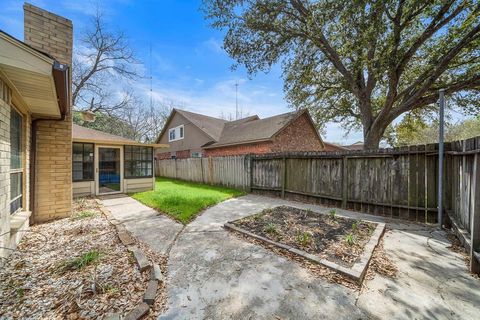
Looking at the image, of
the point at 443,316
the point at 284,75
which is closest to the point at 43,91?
the point at 443,316

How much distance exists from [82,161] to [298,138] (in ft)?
43.2

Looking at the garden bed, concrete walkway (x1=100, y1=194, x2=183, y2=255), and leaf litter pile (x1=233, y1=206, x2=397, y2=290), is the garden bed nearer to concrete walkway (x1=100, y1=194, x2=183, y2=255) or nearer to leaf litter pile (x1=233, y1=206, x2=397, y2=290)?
leaf litter pile (x1=233, y1=206, x2=397, y2=290)

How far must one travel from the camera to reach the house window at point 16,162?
3623 mm

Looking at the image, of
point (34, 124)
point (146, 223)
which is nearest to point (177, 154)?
point (34, 124)

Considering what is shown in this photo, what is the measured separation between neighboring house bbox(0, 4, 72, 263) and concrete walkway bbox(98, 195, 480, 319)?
2.54 meters

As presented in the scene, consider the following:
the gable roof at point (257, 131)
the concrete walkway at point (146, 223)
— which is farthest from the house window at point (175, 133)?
the concrete walkway at point (146, 223)

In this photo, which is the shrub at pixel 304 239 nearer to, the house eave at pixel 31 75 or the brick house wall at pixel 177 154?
the house eave at pixel 31 75

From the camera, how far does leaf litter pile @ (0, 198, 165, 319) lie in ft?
6.75

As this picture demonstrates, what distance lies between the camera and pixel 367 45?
7949 mm

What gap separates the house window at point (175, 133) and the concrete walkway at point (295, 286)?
16457mm

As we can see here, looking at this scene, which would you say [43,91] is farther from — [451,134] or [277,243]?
[451,134]

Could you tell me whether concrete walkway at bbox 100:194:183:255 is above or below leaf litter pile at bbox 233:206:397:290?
below

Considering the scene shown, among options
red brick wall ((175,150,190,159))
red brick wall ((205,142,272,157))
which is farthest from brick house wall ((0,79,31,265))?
red brick wall ((175,150,190,159))

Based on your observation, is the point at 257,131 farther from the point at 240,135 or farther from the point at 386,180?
the point at 386,180
